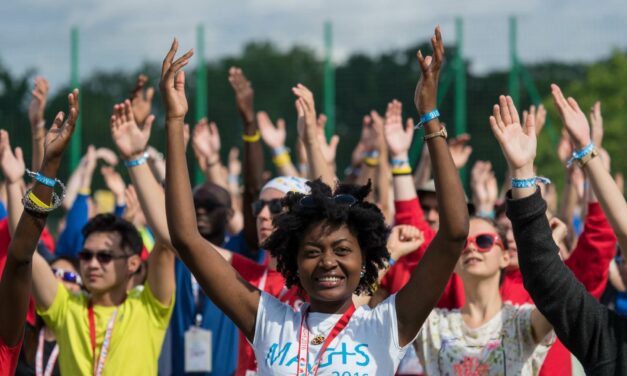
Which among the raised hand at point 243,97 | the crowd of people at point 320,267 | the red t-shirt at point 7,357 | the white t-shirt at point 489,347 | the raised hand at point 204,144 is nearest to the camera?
→ the crowd of people at point 320,267

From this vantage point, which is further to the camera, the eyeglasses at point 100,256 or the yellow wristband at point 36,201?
the eyeglasses at point 100,256

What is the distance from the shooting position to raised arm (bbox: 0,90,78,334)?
12.2 feet

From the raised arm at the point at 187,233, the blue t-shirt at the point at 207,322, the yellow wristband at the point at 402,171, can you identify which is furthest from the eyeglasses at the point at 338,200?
the blue t-shirt at the point at 207,322

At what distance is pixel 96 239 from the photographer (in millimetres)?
5484

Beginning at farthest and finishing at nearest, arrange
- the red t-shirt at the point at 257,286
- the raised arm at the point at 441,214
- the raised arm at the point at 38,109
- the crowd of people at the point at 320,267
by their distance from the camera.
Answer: the raised arm at the point at 38,109
the red t-shirt at the point at 257,286
the crowd of people at the point at 320,267
the raised arm at the point at 441,214

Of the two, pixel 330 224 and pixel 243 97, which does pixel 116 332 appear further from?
pixel 243 97

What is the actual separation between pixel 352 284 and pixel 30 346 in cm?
287

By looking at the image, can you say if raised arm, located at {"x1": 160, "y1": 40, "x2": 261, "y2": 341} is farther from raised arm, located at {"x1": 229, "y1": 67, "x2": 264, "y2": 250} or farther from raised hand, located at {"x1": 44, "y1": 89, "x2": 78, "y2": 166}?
raised arm, located at {"x1": 229, "y1": 67, "x2": 264, "y2": 250}

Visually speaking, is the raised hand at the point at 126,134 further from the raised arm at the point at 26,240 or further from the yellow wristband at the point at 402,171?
the yellow wristband at the point at 402,171

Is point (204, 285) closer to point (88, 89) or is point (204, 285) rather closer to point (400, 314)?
point (400, 314)

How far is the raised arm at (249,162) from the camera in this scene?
6422 mm

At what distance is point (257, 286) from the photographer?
521 centimetres

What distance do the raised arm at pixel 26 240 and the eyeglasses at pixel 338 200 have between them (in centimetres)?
91

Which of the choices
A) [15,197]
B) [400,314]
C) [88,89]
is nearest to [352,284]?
[400,314]
